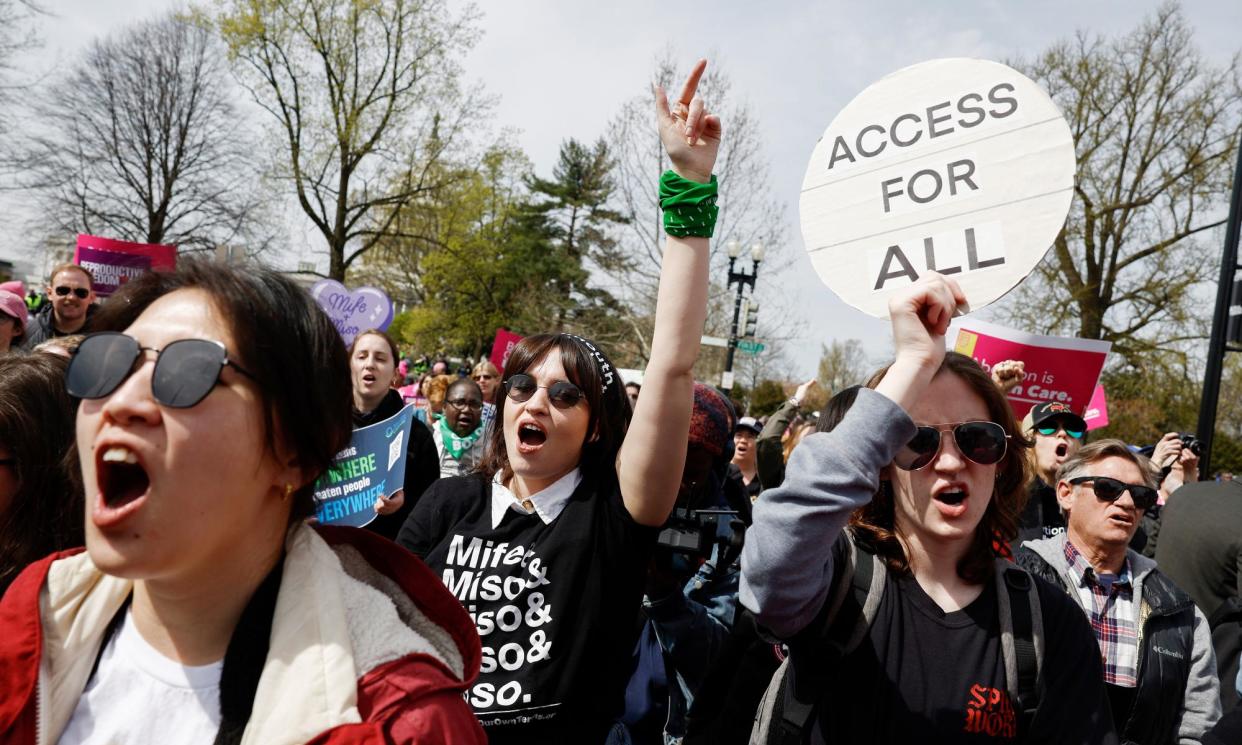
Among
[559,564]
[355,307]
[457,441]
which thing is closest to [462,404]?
[457,441]

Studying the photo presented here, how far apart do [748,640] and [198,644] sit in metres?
1.25

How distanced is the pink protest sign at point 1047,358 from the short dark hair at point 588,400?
3.05 metres

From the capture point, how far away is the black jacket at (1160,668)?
9.13 feet

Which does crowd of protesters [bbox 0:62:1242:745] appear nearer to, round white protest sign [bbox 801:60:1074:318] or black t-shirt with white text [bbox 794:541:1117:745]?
black t-shirt with white text [bbox 794:541:1117:745]

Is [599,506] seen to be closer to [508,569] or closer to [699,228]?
[508,569]

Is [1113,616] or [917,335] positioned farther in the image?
[1113,616]

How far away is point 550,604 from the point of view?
7.04 feet

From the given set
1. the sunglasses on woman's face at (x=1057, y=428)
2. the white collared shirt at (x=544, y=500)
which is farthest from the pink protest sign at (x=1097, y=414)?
the white collared shirt at (x=544, y=500)

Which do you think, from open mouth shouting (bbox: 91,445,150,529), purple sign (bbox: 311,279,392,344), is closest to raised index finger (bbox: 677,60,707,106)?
open mouth shouting (bbox: 91,445,150,529)

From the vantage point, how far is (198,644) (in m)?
1.30

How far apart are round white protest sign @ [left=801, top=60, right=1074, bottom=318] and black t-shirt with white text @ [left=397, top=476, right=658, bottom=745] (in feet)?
3.03

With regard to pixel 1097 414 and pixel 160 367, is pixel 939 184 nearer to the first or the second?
pixel 160 367

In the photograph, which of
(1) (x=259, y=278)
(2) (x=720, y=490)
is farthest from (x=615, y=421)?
(1) (x=259, y=278)

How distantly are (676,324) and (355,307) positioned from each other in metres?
4.62
